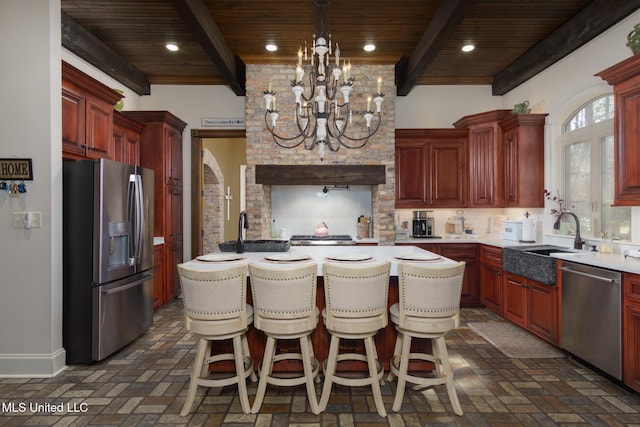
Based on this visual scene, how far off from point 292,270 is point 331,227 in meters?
3.55

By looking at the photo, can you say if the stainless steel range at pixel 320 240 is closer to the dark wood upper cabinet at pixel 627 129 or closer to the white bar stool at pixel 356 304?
the white bar stool at pixel 356 304

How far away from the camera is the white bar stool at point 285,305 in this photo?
2244 millimetres

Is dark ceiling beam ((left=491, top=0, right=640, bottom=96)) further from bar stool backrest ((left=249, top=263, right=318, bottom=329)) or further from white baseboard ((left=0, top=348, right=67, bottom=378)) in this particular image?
white baseboard ((left=0, top=348, right=67, bottom=378))

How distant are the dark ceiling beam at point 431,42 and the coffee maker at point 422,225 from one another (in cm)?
189

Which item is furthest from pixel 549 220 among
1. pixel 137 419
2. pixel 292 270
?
pixel 137 419

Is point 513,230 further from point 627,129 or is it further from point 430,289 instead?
point 430,289

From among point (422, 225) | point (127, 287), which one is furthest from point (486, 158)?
point (127, 287)

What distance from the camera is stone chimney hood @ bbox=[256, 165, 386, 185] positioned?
5.08m

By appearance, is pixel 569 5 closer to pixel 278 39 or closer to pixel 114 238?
pixel 278 39

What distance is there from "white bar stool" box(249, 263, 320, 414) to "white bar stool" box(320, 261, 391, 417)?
0.35 feet

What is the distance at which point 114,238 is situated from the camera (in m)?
3.27

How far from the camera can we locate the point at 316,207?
5766mm

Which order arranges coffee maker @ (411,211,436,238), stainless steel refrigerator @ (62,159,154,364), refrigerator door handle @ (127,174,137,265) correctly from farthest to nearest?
coffee maker @ (411,211,436,238), refrigerator door handle @ (127,174,137,265), stainless steel refrigerator @ (62,159,154,364)

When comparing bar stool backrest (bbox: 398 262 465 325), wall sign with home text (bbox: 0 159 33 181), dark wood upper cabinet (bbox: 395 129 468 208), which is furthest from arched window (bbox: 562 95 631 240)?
wall sign with home text (bbox: 0 159 33 181)
